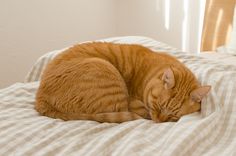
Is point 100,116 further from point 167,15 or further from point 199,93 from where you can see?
point 167,15

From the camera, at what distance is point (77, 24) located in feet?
10.3

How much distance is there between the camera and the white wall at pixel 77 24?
259 cm

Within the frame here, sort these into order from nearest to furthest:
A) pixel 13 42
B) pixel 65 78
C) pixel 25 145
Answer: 1. pixel 25 145
2. pixel 65 78
3. pixel 13 42

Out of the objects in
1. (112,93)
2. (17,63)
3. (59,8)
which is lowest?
(17,63)

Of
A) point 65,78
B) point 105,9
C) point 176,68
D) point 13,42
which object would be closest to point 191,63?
point 176,68

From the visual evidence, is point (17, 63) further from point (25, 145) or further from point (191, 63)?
point (25, 145)

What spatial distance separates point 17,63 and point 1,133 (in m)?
1.65

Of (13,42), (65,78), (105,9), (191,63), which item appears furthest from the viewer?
(105,9)

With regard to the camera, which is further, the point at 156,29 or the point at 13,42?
the point at 156,29

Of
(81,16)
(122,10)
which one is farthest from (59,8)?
(122,10)

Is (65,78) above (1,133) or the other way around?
above

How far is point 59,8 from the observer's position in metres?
2.91

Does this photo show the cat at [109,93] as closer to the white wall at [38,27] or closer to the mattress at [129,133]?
the mattress at [129,133]

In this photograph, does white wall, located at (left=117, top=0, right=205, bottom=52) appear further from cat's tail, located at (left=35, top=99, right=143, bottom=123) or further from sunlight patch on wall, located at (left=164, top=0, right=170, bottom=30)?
cat's tail, located at (left=35, top=99, right=143, bottom=123)
